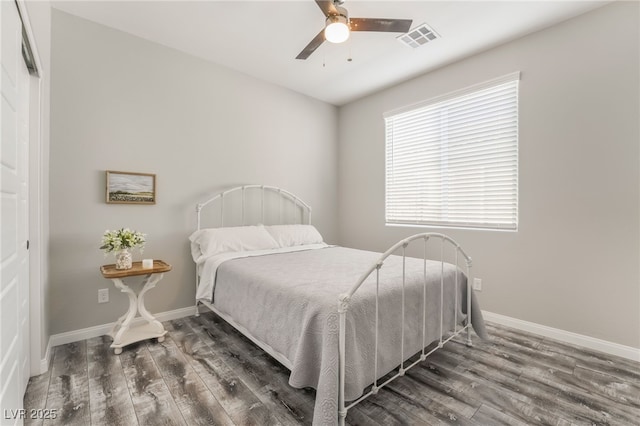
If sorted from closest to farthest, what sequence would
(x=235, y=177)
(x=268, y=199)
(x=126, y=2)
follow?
(x=126, y=2), (x=235, y=177), (x=268, y=199)

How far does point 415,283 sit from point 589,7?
8.94ft

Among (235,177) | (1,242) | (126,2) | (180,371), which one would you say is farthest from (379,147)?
(1,242)

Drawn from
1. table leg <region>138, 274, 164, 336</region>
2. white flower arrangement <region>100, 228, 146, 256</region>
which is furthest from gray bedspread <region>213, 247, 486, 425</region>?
white flower arrangement <region>100, 228, 146, 256</region>

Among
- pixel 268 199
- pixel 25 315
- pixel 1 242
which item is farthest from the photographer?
pixel 268 199

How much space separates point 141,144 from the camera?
287cm

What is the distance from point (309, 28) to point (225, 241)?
7.26ft

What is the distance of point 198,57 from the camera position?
3236 mm

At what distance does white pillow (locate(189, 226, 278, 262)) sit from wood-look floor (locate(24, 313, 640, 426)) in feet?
2.83

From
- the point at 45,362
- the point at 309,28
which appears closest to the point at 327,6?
the point at 309,28

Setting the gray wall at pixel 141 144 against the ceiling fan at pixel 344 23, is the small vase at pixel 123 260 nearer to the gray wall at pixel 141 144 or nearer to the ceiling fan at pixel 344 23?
the gray wall at pixel 141 144

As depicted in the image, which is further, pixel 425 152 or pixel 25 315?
pixel 425 152

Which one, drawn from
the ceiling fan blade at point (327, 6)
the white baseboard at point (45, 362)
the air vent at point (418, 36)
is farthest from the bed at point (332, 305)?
the air vent at point (418, 36)

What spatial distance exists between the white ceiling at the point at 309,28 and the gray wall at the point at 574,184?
27 cm

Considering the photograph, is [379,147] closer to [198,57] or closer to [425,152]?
[425,152]
